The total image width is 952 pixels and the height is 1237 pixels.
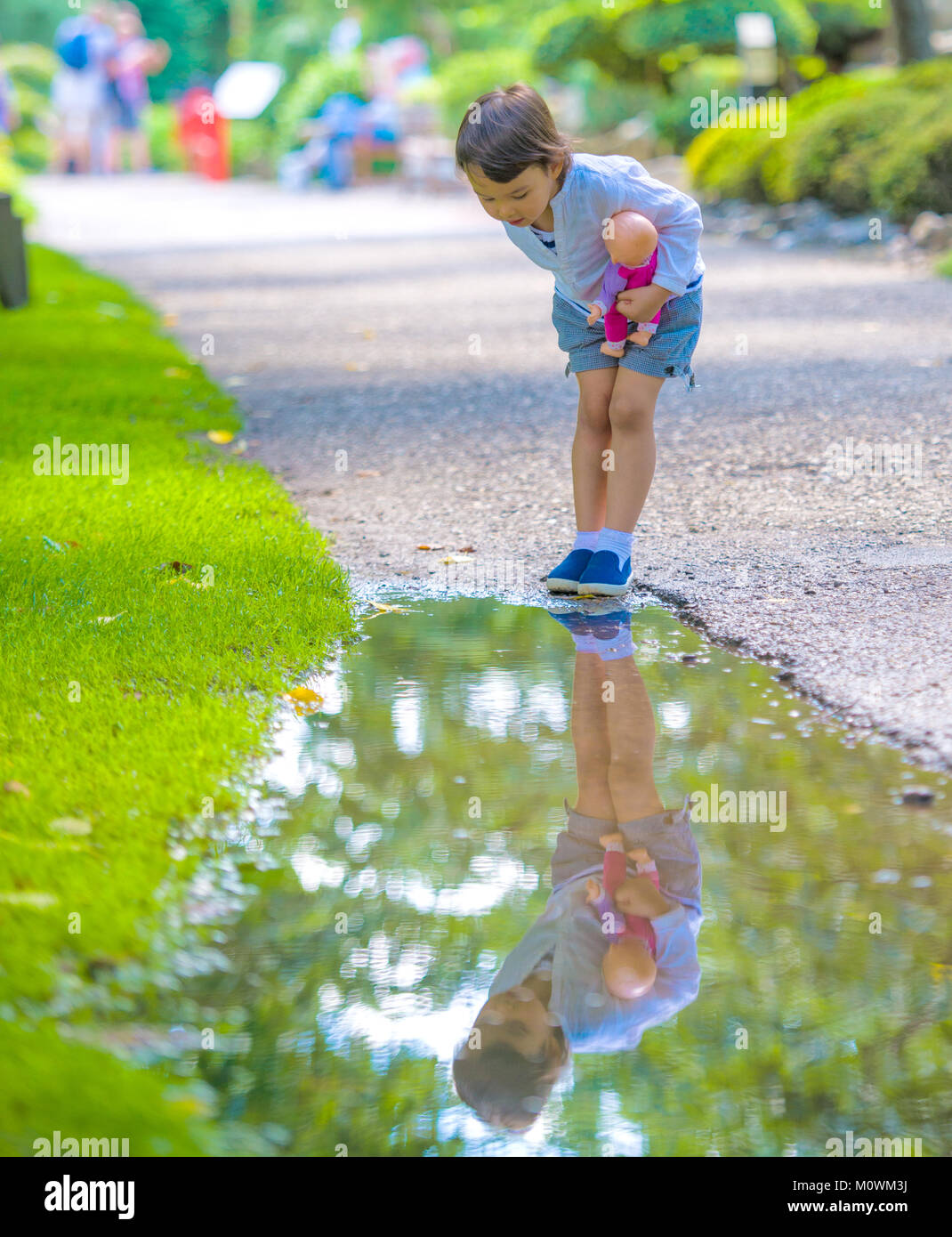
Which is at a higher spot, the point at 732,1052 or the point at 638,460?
the point at 638,460

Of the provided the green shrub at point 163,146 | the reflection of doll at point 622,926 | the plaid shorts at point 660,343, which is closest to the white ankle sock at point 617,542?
the plaid shorts at point 660,343

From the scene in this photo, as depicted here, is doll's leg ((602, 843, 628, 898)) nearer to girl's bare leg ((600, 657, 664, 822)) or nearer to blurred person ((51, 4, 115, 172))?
girl's bare leg ((600, 657, 664, 822))

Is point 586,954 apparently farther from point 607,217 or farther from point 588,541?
point 607,217

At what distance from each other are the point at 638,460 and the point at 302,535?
1090 millimetres

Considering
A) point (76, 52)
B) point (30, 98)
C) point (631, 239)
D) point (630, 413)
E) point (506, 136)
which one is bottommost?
point (630, 413)

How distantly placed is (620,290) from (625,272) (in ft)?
0.15

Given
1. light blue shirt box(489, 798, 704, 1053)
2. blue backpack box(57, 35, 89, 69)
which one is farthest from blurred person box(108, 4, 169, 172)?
light blue shirt box(489, 798, 704, 1053)

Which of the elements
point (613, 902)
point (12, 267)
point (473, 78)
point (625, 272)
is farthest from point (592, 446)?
point (473, 78)

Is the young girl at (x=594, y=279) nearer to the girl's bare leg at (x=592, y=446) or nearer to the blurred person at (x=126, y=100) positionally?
the girl's bare leg at (x=592, y=446)

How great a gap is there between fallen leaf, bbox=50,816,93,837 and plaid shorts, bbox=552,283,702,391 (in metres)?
1.79

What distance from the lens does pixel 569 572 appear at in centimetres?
376

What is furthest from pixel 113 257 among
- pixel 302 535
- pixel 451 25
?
pixel 451 25

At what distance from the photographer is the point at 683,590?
3.70 meters
